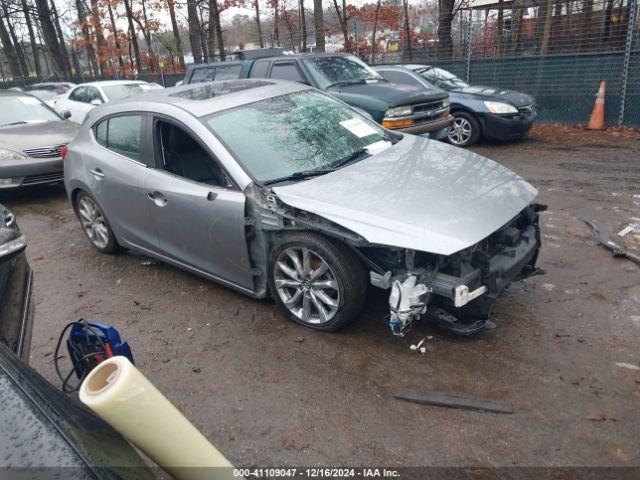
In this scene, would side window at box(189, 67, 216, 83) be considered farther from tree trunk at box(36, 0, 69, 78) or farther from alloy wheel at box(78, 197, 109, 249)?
tree trunk at box(36, 0, 69, 78)

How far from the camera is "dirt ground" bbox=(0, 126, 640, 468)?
2717 mm

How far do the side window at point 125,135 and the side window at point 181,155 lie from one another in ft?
0.91

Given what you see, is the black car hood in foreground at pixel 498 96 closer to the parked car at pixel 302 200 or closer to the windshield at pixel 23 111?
the parked car at pixel 302 200

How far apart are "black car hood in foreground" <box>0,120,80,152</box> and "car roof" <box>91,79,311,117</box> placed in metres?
3.41

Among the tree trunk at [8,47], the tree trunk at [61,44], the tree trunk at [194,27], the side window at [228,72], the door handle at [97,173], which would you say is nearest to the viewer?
the door handle at [97,173]

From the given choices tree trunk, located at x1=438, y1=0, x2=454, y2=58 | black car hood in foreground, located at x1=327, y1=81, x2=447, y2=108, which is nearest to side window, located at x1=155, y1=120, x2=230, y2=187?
black car hood in foreground, located at x1=327, y1=81, x2=447, y2=108

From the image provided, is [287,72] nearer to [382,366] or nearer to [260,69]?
[260,69]

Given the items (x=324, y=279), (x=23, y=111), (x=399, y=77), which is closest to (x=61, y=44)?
(x=23, y=111)

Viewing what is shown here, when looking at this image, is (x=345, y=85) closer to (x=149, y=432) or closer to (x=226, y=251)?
(x=226, y=251)

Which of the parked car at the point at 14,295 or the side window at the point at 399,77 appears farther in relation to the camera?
the side window at the point at 399,77

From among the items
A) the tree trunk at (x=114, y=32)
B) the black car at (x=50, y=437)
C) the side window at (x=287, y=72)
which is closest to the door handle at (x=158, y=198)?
the black car at (x=50, y=437)

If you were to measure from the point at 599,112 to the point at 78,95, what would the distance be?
474 inches

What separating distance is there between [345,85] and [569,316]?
19.1 ft

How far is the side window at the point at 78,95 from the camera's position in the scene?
12.7 m
